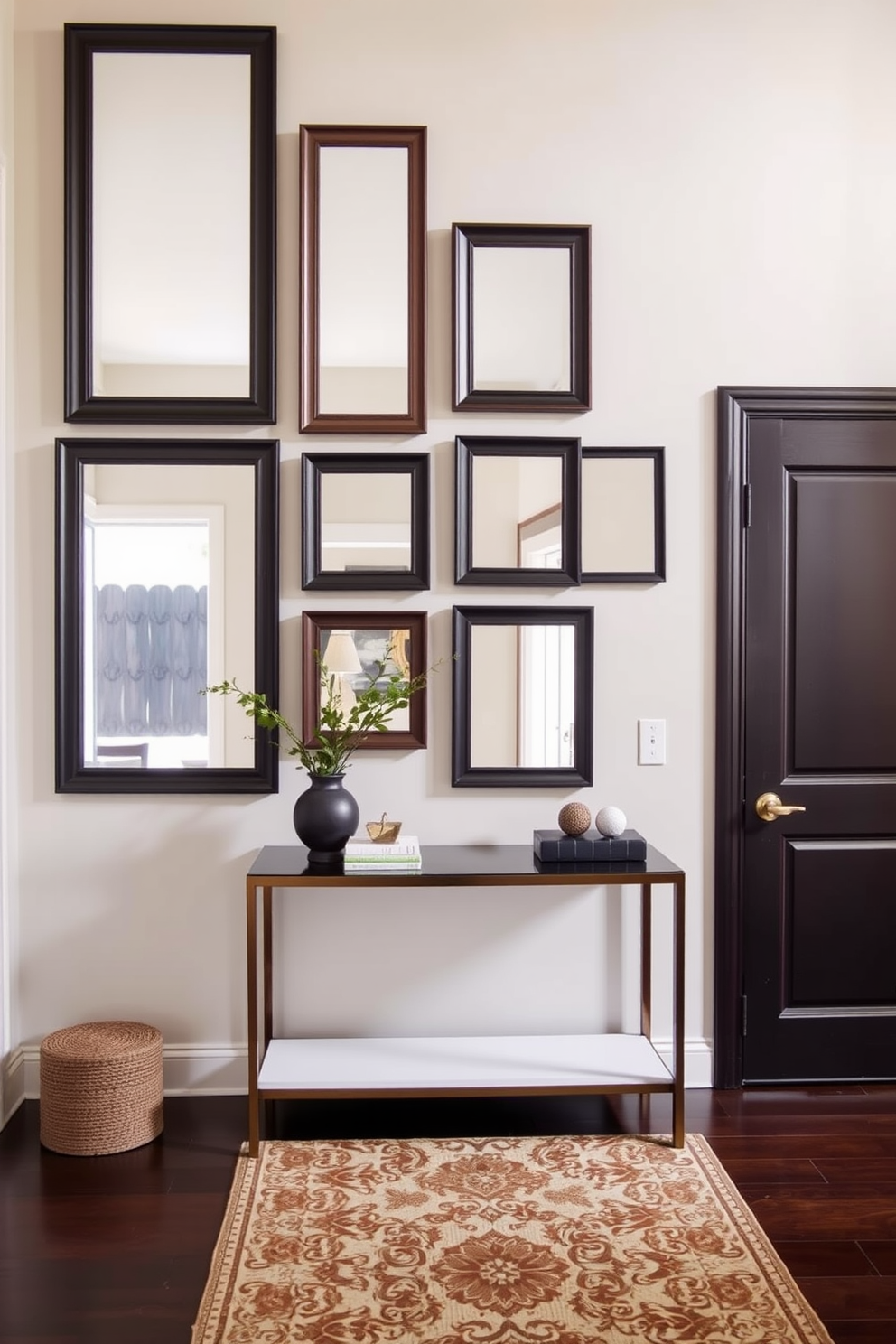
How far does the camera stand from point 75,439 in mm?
2754

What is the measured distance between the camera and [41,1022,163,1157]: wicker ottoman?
2.47 meters

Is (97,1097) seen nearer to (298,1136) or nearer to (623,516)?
(298,1136)

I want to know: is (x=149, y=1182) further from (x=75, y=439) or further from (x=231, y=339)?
(x=231, y=339)

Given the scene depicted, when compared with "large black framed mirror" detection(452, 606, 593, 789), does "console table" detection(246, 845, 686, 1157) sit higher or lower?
lower

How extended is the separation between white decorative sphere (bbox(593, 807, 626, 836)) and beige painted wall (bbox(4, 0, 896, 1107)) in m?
0.27

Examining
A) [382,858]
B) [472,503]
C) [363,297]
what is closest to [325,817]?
[382,858]

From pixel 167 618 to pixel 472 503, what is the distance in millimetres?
894

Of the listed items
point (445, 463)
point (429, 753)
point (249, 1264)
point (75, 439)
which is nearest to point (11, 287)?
point (75, 439)

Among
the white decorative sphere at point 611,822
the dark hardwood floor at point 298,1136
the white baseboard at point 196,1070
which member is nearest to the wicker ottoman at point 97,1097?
the dark hardwood floor at point 298,1136

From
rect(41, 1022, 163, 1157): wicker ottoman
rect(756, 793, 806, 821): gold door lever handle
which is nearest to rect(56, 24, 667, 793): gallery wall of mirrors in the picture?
rect(756, 793, 806, 821): gold door lever handle

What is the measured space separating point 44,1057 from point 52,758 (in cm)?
77

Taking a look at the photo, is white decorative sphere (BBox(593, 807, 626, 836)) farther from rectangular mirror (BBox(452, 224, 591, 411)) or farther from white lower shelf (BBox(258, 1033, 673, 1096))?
rectangular mirror (BBox(452, 224, 591, 411))

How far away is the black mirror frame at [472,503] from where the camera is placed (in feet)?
9.17

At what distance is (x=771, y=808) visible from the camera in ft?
9.40
